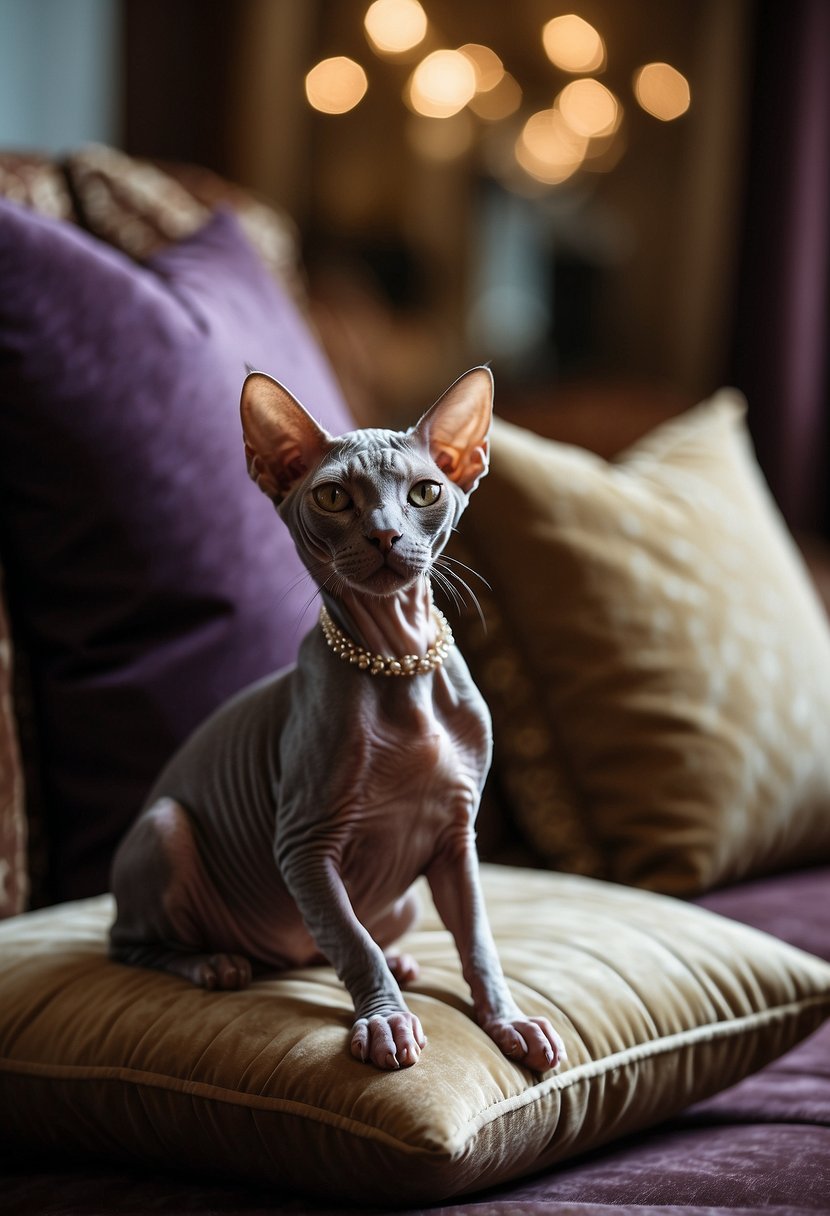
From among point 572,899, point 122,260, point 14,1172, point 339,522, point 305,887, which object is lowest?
point 14,1172

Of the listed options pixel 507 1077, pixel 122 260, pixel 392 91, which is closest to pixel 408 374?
pixel 392 91

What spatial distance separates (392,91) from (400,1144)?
4.59 m

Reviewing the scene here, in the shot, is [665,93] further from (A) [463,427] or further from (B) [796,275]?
(A) [463,427]

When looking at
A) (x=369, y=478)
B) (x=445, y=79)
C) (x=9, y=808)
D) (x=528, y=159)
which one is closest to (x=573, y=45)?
(x=445, y=79)

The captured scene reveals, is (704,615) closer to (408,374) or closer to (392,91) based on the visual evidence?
(408,374)

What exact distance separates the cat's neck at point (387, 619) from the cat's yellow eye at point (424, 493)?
0.06 meters

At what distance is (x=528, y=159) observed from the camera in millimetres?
4090

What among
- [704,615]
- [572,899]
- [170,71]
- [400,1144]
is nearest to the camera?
[400,1144]

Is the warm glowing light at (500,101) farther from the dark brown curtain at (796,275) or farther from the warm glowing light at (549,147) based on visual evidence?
the dark brown curtain at (796,275)

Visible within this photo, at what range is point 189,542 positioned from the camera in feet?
3.76

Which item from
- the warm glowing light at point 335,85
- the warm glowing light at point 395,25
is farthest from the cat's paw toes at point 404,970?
the warm glowing light at point 335,85

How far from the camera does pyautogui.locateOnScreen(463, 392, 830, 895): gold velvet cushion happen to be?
122 cm

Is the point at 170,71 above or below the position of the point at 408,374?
above

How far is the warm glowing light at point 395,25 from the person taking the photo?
324cm
